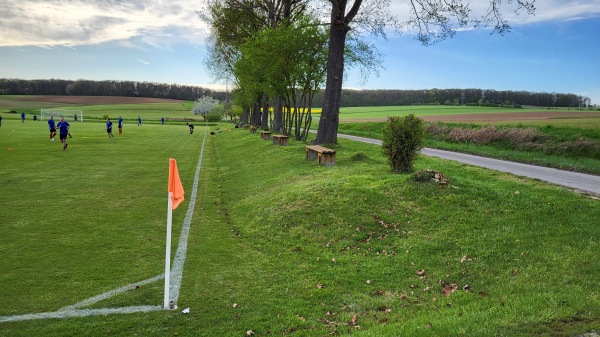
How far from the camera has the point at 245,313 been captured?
582 centimetres

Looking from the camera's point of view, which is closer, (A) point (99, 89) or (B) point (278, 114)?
(B) point (278, 114)

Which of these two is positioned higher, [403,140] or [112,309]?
[403,140]

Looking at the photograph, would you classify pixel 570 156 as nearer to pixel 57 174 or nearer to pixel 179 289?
pixel 179 289

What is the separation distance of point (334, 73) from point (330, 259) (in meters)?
13.8

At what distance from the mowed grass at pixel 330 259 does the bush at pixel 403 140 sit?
30.4 inches

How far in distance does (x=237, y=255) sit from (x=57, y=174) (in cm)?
1283

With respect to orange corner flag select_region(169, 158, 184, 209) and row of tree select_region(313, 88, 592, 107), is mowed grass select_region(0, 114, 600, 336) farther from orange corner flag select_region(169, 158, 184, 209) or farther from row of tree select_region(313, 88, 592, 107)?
row of tree select_region(313, 88, 592, 107)

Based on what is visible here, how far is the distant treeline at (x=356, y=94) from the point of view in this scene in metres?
87.3

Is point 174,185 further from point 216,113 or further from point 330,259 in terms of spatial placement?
point 216,113

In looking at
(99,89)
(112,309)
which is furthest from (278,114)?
(99,89)

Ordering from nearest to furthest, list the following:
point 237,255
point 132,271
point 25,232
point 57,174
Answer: point 132,271 → point 237,255 → point 25,232 → point 57,174

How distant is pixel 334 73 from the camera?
2027 cm

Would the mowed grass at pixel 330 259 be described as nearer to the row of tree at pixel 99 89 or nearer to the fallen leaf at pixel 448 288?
the fallen leaf at pixel 448 288

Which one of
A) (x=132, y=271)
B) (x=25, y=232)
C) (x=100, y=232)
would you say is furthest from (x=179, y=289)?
(x=25, y=232)
